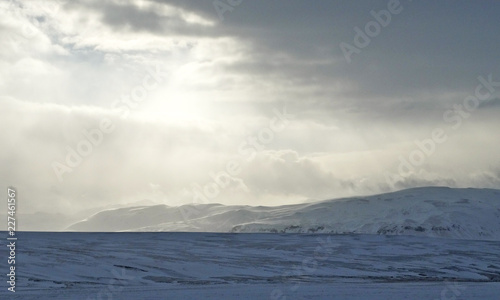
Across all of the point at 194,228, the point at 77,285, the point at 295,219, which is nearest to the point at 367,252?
the point at 77,285

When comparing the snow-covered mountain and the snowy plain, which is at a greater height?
the snow-covered mountain

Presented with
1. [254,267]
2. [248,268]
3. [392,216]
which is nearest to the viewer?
[248,268]

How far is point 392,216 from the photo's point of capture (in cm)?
15912

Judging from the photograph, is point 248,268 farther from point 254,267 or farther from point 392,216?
point 392,216

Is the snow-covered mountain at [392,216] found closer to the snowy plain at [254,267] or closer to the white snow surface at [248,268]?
the snowy plain at [254,267]

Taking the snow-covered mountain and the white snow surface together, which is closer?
the white snow surface

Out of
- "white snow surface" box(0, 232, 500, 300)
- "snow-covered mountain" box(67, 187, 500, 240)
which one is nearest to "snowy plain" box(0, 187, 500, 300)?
"white snow surface" box(0, 232, 500, 300)

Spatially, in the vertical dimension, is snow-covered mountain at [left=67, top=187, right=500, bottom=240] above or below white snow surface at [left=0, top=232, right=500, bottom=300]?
above

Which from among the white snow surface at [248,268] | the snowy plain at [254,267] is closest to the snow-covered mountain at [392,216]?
the snowy plain at [254,267]

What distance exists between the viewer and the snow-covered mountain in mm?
142625

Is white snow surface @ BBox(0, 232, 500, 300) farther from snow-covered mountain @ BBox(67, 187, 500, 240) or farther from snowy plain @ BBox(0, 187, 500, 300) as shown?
snow-covered mountain @ BBox(67, 187, 500, 240)

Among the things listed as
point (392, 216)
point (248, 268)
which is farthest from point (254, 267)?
point (392, 216)

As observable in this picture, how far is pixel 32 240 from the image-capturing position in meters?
77.1

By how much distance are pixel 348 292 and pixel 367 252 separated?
136 ft
